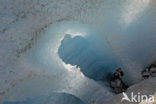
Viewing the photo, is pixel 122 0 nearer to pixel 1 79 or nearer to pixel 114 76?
pixel 114 76

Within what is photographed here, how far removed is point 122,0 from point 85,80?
5.49 feet

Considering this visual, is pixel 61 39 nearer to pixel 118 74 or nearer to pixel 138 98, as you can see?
pixel 118 74

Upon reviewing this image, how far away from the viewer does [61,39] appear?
128 inches

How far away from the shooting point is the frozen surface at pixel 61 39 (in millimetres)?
2949

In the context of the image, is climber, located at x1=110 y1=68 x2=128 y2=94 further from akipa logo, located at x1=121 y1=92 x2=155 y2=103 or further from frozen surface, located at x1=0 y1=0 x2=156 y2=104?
akipa logo, located at x1=121 y1=92 x2=155 y2=103

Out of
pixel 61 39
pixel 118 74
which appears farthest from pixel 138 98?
pixel 61 39

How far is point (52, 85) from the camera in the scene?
326 centimetres

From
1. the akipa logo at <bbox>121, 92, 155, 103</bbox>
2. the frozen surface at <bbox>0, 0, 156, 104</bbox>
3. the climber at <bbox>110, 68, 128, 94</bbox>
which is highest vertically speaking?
the frozen surface at <bbox>0, 0, 156, 104</bbox>

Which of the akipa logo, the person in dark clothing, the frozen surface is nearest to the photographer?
the akipa logo

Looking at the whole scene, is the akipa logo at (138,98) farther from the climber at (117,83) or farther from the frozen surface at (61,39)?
the climber at (117,83)

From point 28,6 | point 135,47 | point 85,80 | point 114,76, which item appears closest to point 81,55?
point 85,80

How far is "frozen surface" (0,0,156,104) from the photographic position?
2949mm

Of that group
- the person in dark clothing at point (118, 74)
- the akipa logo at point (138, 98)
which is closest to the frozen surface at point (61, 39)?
the person in dark clothing at point (118, 74)

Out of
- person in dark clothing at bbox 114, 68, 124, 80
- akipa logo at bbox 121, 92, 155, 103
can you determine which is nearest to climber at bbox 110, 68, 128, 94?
person in dark clothing at bbox 114, 68, 124, 80
